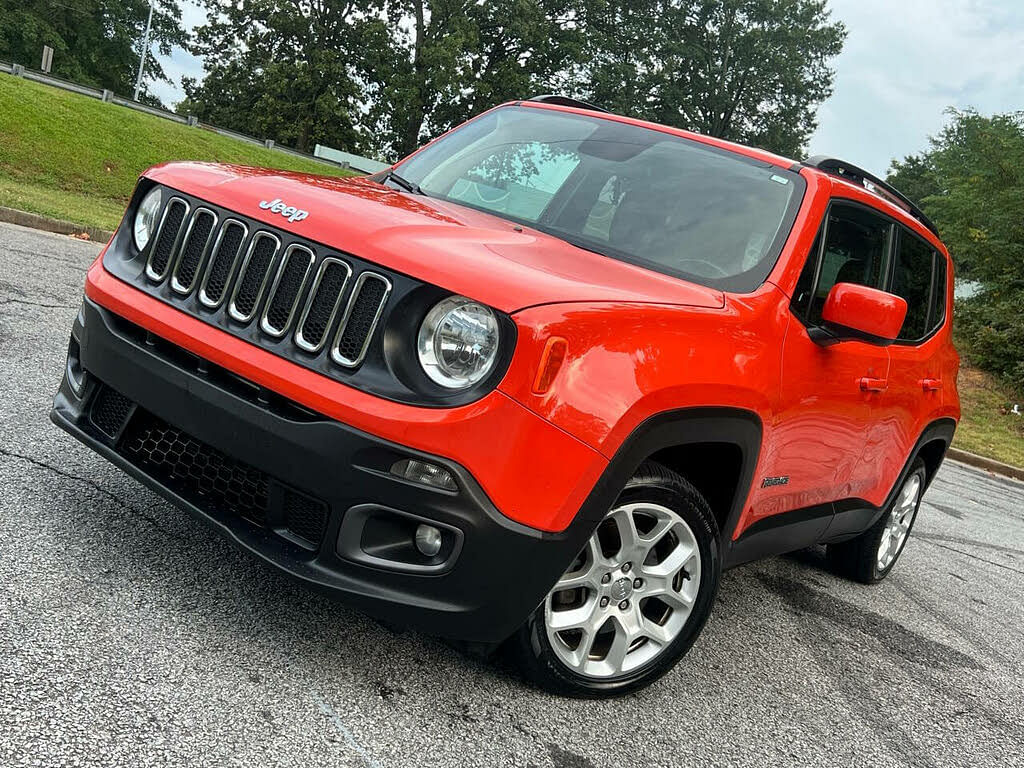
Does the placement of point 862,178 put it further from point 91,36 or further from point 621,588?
point 91,36

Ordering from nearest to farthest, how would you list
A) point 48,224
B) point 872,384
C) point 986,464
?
point 872,384 < point 48,224 < point 986,464

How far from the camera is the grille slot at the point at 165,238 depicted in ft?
9.77

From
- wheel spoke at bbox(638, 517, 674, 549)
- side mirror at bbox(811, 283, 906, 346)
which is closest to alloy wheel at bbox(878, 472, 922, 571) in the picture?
side mirror at bbox(811, 283, 906, 346)

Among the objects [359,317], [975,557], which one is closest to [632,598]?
[359,317]

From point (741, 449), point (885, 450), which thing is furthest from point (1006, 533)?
point (741, 449)

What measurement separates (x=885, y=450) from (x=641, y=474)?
6.79ft

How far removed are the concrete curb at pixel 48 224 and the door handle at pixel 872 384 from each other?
952 cm

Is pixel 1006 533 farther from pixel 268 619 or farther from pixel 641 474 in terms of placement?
pixel 268 619

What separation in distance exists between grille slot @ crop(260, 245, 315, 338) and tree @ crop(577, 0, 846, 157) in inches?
1993

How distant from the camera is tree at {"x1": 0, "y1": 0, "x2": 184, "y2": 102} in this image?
47.2 m

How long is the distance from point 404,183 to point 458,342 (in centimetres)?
175

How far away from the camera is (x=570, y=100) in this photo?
15.5 ft

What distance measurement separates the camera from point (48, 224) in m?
A: 11.5

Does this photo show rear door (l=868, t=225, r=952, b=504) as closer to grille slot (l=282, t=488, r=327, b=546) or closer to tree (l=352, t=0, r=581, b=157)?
grille slot (l=282, t=488, r=327, b=546)
